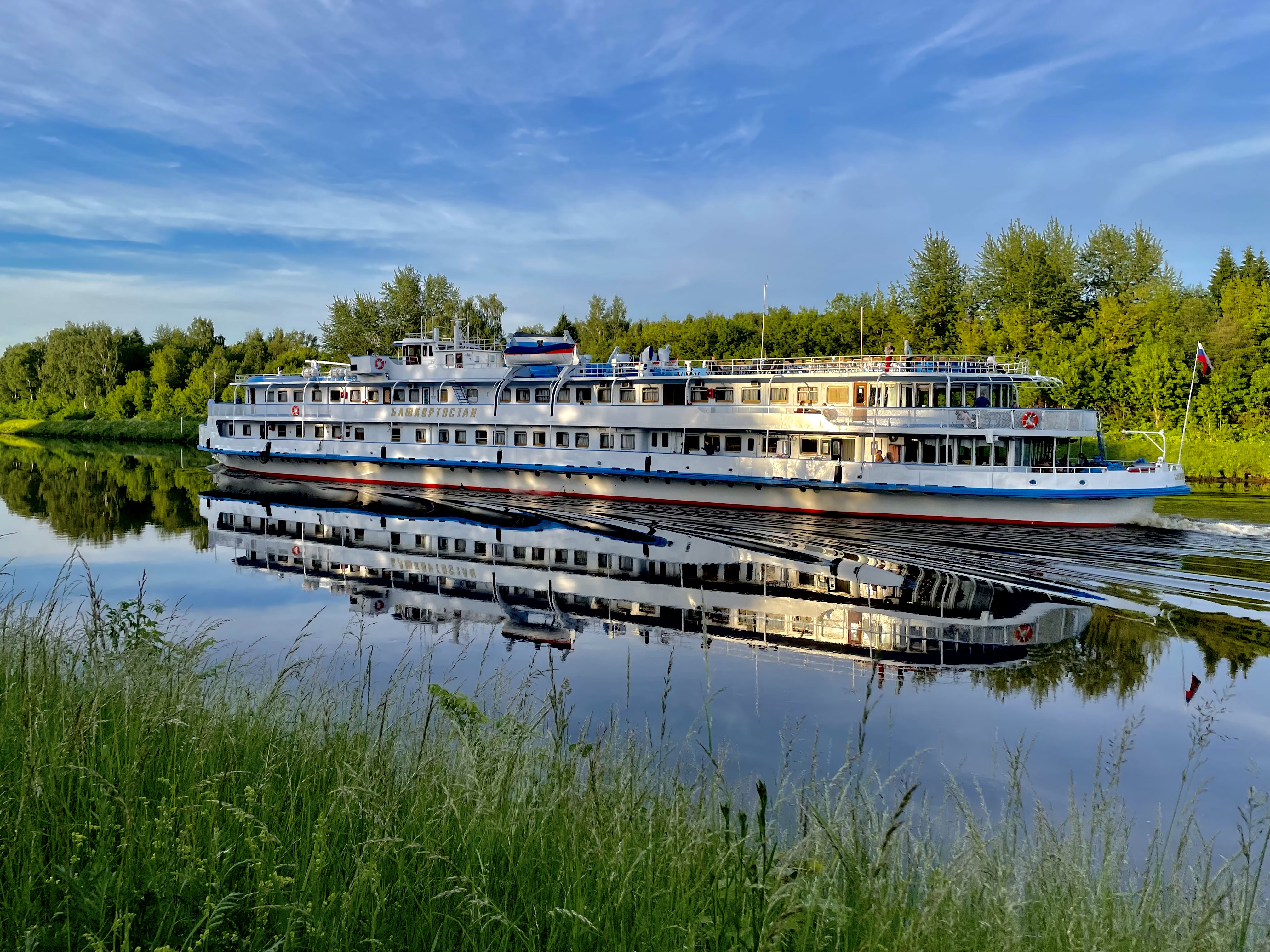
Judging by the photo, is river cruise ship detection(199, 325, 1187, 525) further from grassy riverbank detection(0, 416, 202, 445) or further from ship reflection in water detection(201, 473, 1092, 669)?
grassy riverbank detection(0, 416, 202, 445)

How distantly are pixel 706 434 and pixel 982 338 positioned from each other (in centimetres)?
4030

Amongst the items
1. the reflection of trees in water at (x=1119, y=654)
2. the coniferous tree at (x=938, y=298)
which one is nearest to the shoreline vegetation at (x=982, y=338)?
the coniferous tree at (x=938, y=298)

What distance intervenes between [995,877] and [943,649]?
10569mm

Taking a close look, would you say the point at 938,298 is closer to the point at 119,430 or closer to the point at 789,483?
the point at 789,483

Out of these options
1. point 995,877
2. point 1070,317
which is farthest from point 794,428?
point 1070,317

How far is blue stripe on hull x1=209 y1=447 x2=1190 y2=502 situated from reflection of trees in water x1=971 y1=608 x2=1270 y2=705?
12.2m

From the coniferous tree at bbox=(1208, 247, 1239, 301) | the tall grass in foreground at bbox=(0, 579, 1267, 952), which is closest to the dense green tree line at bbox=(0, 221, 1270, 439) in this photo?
the coniferous tree at bbox=(1208, 247, 1239, 301)

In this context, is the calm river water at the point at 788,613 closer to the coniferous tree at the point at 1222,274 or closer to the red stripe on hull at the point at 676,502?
the red stripe on hull at the point at 676,502

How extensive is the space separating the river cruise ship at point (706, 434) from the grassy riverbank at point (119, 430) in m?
51.3

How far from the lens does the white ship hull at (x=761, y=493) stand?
3005cm

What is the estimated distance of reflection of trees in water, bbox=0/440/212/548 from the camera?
30.1 meters

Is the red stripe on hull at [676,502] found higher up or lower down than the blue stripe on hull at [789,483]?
lower down

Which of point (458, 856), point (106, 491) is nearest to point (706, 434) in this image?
point (106, 491)

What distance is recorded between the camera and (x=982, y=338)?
2628 inches
